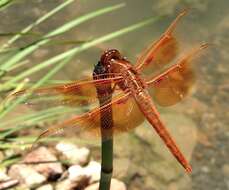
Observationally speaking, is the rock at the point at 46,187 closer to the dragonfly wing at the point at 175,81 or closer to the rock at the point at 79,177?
the rock at the point at 79,177

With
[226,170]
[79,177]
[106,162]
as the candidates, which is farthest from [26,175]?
[106,162]

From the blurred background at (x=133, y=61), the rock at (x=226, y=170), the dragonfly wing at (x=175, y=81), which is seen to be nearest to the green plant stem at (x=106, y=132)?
the dragonfly wing at (x=175, y=81)

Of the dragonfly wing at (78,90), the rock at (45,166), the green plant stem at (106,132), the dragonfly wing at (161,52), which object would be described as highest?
the rock at (45,166)

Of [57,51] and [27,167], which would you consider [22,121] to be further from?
[57,51]

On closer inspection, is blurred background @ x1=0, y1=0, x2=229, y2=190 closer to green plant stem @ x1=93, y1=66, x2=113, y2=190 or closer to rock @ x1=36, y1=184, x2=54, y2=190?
rock @ x1=36, y1=184, x2=54, y2=190

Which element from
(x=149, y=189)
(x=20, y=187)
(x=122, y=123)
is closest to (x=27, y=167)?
(x=20, y=187)

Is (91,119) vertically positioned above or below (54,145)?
below

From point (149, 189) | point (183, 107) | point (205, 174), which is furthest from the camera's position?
point (183, 107)

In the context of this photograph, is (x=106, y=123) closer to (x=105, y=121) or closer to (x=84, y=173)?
(x=105, y=121)
